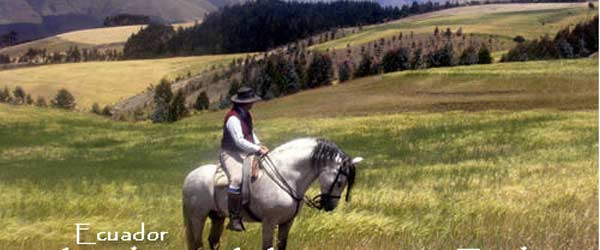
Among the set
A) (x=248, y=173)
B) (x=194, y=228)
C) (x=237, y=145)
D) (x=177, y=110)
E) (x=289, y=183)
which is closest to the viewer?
(x=237, y=145)

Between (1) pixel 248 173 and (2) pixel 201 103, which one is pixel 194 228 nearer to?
(1) pixel 248 173

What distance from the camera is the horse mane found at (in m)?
7.76

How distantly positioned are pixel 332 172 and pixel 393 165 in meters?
23.1

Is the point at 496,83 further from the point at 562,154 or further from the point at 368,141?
the point at 562,154

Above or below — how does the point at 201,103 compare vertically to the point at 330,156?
below

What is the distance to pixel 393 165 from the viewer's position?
3056 cm

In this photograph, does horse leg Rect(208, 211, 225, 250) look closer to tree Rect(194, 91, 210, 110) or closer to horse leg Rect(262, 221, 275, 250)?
horse leg Rect(262, 221, 275, 250)

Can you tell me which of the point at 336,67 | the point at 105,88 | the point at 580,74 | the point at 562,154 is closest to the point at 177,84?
the point at 105,88

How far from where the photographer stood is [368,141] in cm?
4397

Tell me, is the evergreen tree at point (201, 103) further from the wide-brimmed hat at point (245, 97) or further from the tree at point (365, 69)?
the wide-brimmed hat at point (245, 97)

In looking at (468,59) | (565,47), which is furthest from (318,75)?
(565,47)

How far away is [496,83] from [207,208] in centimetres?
7378

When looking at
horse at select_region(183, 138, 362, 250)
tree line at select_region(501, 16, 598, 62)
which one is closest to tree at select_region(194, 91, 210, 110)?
tree line at select_region(501, 16, 598, 62)

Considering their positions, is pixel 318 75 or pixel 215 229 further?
pixel 318 75
